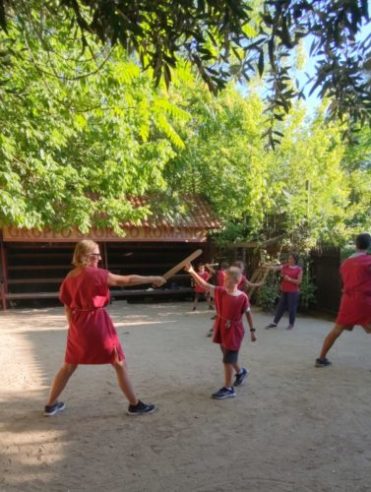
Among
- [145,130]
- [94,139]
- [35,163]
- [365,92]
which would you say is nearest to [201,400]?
[365,92]

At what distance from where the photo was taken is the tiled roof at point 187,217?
14320 millimetres

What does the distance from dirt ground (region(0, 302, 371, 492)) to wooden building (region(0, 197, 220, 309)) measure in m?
6.69

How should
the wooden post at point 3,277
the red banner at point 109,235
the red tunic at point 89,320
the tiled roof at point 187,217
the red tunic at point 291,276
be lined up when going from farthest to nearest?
the tiled roof at point 187,217 < the wooden post at point 3,277 < the red banner at point 109,235 < the red tunic at point 291,276 < the red tunic at point 89,320

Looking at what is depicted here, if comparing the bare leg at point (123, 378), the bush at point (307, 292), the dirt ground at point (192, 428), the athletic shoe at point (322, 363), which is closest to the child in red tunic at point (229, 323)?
the dirt ground at point (192, 428)

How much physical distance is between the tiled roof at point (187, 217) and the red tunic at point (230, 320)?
348 inches

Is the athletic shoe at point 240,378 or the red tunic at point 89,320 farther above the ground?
the red tunic at point 89,320

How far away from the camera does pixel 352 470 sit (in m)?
3.46

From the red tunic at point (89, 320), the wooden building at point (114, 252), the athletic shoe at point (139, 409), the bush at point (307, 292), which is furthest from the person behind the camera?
the wooden building at point (114, 252)

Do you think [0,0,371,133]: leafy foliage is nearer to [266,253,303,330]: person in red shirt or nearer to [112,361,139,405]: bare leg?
[112,361,139,405]: bare leg

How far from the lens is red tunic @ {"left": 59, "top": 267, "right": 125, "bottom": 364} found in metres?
4.27

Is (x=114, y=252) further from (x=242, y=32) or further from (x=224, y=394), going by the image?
(x=242, y=32)

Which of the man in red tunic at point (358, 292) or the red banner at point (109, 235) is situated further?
the red banner at point (109, 235)

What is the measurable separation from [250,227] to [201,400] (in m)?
10.1

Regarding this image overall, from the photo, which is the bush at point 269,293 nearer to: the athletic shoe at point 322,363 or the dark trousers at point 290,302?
the dark trousers at point 290,302
